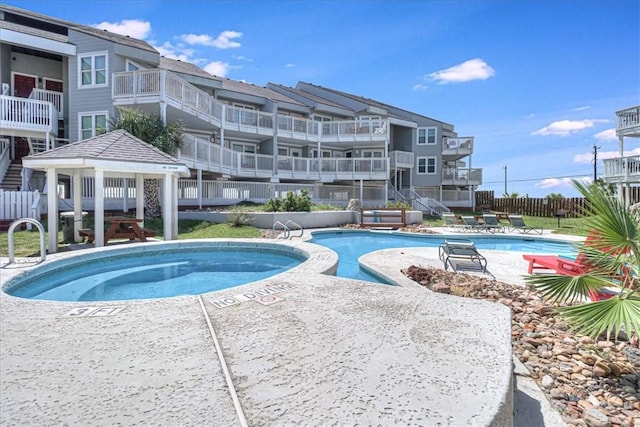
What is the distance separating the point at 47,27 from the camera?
19.6 metres

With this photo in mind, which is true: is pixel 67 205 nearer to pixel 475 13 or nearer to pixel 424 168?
pixel 475 13

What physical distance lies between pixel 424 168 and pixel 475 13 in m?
21.2

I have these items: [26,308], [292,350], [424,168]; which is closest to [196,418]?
[292,350]

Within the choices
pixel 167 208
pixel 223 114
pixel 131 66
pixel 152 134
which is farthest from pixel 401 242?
pixel 131 66

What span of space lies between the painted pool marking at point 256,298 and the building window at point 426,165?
98.1 ft

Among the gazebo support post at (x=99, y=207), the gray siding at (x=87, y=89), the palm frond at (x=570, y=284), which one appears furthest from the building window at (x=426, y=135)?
the palm frond at (x=570, y=284)

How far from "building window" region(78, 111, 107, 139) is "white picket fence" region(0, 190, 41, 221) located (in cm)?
551

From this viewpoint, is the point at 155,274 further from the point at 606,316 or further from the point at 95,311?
the point at 606,316

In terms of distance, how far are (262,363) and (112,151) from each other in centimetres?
969

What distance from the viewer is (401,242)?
1414cm

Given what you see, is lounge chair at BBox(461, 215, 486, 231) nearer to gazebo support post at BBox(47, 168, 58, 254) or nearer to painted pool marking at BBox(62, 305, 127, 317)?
painted pool marking at BBox(62, 305, 127, 317)

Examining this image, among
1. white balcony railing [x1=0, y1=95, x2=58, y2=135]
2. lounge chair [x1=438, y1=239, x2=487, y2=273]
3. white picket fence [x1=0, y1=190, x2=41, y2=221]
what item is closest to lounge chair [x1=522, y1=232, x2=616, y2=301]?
lounge chair [x1=438, y1=239, x2=487, y2=273]

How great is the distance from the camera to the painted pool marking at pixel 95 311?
3799 mm

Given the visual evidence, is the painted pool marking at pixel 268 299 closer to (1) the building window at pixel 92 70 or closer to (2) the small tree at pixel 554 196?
(1) the building window at pixel 92 70
